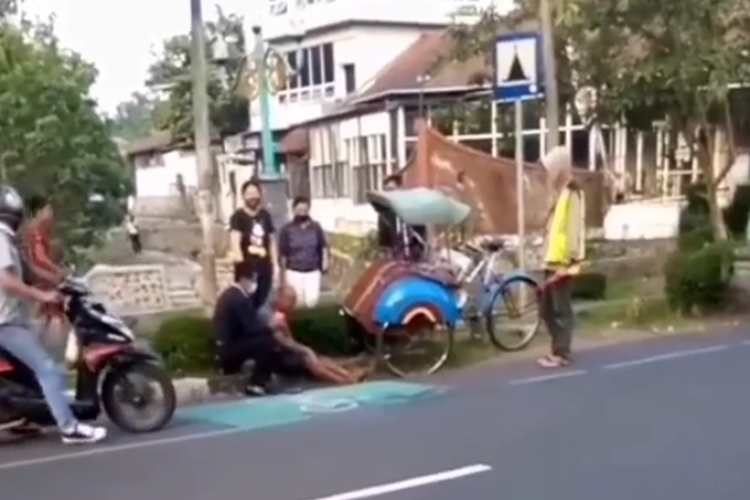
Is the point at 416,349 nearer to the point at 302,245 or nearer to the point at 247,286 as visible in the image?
the point at 247,286

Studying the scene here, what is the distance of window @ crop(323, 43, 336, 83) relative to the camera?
160ft

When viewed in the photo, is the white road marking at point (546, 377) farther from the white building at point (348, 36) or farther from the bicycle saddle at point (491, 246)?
the white building at point (348, 36)

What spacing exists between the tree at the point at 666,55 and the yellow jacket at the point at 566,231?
17.9 ft

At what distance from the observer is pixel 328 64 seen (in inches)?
1932

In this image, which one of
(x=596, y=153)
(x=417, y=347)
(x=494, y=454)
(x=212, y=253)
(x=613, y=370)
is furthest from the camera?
(x=596, y=153)

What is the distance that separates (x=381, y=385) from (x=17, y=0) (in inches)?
294

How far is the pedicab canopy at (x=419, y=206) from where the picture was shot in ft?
46.9

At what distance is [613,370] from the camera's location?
12172 mm

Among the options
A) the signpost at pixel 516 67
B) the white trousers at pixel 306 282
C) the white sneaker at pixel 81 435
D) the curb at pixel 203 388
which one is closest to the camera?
the white sneaker at pixel 81 435

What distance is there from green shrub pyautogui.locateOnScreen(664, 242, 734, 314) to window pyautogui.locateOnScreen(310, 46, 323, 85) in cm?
3435

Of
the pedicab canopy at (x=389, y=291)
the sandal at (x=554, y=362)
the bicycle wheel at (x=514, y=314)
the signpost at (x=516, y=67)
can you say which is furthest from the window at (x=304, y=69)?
the sandal at (x=554, y=362)

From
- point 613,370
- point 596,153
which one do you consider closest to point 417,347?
point 613,370

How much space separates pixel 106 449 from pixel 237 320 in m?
2.36

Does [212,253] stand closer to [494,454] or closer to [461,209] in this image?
[461,209]
